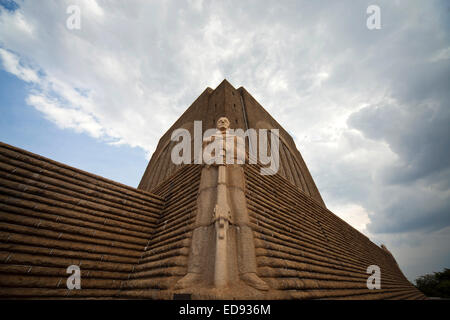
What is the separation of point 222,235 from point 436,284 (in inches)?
1775

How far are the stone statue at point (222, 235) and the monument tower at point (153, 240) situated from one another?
0.06 feet

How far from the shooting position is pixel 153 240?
454 centimetres

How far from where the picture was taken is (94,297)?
10.4 ft

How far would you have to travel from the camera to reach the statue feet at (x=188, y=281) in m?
2.85

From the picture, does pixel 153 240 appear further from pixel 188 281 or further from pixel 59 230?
pixel 188 281

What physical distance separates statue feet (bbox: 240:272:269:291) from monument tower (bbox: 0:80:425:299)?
0.01 m

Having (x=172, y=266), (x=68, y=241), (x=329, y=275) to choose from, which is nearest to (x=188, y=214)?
(x=172, y=266)

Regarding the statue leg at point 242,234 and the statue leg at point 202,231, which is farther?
the statue leg at point 202,231

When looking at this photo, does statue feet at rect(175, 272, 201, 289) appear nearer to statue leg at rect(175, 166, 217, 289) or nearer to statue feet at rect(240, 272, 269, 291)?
statue leg at rect(175, 166, 217, 289)

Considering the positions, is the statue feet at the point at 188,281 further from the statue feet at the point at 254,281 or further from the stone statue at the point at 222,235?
the statue feet at the point at 254,281
